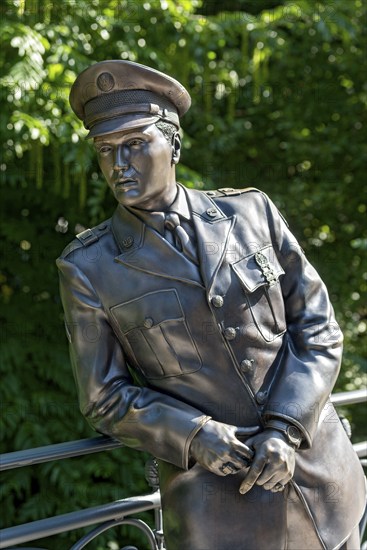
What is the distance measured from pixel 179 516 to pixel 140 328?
523 mm

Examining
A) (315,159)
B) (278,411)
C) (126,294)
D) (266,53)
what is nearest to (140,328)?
(126,294)

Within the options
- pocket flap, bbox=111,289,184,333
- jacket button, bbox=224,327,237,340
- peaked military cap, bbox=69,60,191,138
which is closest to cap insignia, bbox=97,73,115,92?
peaked military cap, bbox=69,60,191,138

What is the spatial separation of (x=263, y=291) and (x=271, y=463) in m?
0.50

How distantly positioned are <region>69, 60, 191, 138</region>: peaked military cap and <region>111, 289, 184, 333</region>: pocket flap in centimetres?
47

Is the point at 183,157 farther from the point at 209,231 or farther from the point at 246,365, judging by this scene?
the point at 246,365

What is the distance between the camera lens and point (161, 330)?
235 centimetres

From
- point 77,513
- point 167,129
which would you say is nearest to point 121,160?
point 167,129

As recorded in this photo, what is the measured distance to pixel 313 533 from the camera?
2.40m

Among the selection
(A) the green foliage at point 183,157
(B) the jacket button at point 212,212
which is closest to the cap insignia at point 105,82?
(B) the jacket button at point 212,212

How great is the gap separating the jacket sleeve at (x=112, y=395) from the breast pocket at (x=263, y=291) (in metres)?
0.33

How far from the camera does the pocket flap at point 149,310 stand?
2.35m

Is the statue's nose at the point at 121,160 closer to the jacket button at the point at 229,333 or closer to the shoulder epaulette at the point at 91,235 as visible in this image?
the shoulder epaulette at the point at 91,235

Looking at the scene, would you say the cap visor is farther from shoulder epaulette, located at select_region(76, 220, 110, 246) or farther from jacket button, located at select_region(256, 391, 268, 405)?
jacket button, located at select_region(256, 391, 268, 405)

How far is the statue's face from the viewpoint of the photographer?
91.8 inches
